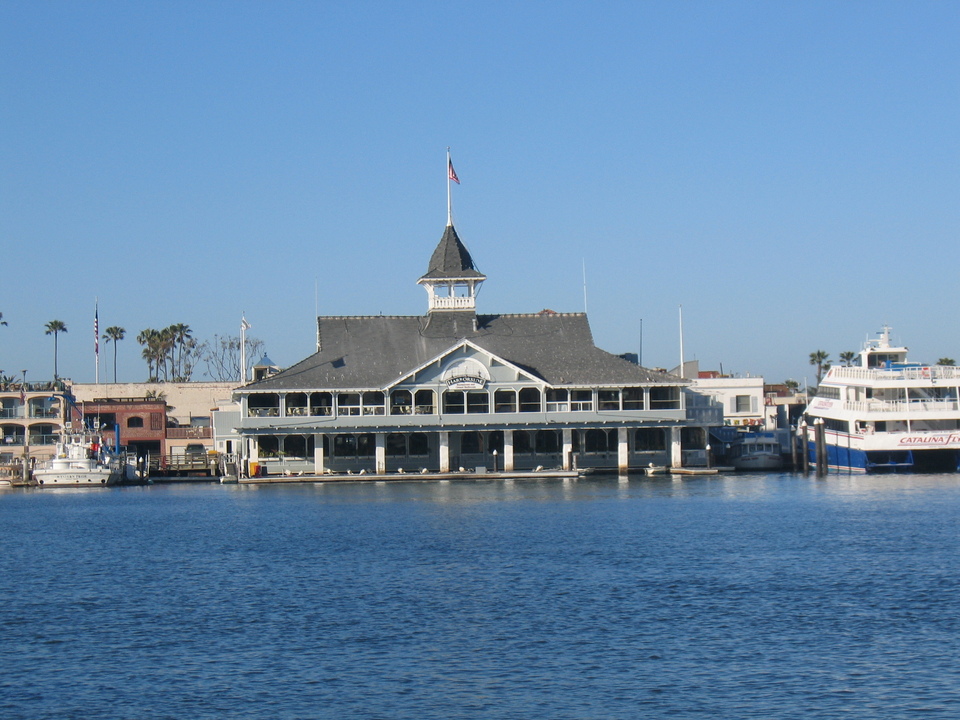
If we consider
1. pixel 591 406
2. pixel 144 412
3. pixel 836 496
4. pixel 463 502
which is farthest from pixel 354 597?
pixel 144 412

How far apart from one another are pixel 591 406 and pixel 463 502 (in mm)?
17597

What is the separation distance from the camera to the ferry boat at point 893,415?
234 feet

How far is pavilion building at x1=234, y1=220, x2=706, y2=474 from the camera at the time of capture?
235 feet

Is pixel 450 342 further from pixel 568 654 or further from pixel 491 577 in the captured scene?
pixel 568 654

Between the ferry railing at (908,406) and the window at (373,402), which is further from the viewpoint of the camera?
the window at (373,402)

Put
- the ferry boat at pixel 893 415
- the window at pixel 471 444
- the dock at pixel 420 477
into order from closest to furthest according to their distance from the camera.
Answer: the dock at pixel 420 477 → the ferry boat at pixel 893 415 → the window at pixel 471 444

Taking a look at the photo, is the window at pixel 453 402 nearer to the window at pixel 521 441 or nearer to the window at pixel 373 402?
the window at pixel 373 402

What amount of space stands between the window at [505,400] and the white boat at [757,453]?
653 inches

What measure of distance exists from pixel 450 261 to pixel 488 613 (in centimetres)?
5206

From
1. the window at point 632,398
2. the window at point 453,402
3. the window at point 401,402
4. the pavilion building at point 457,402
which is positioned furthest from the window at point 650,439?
the window at point 401,402

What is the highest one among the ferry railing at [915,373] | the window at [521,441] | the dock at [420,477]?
the ferry railing at [915,373]

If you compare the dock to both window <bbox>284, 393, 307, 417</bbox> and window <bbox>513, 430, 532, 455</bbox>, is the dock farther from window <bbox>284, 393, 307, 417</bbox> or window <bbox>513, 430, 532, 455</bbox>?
window <bbox>513, 430, 532, 455</bbox>

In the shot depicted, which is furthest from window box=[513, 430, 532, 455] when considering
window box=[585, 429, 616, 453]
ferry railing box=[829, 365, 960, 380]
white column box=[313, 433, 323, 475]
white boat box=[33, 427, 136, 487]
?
white boat box=[33, 427, 136, 487]

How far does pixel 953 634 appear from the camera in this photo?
26.5 meters
